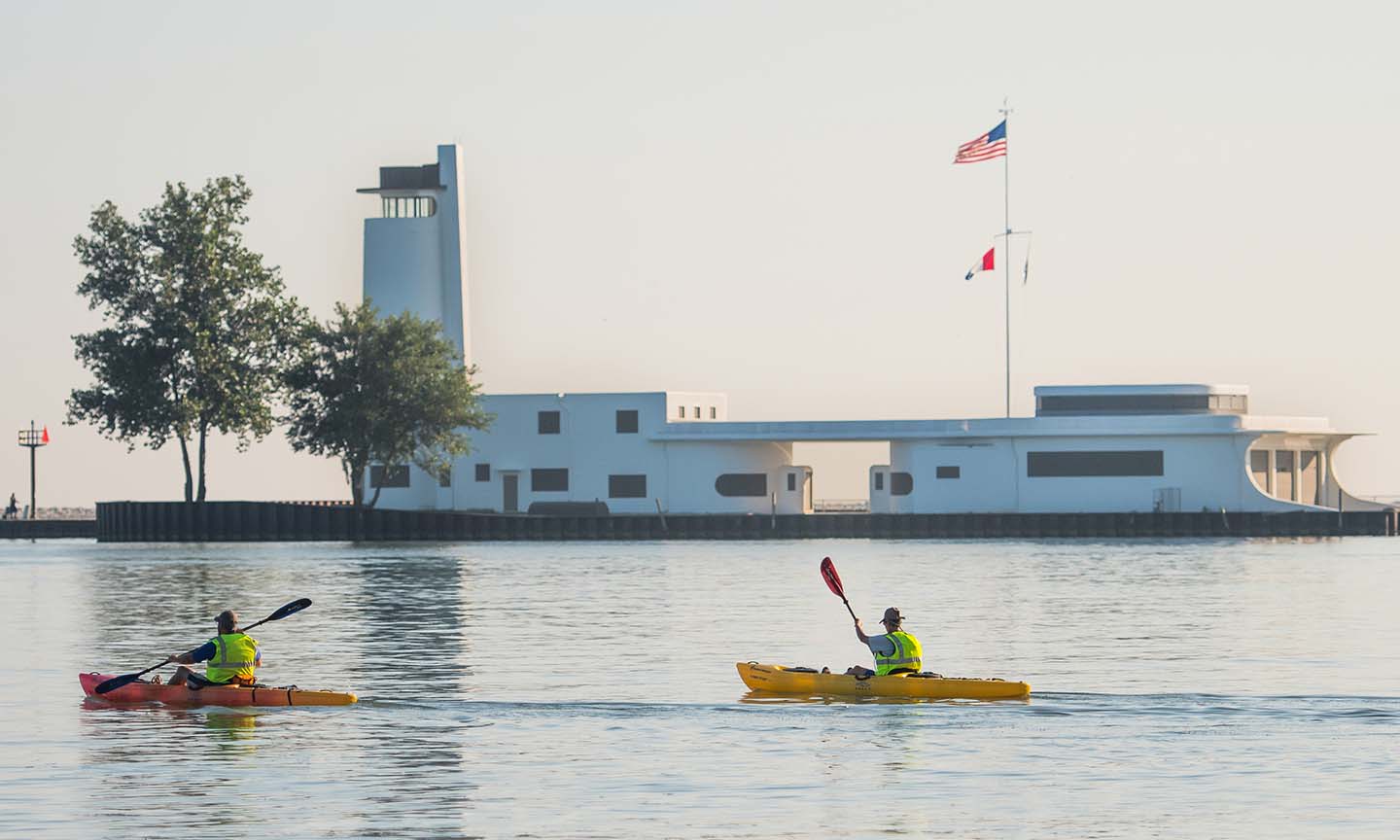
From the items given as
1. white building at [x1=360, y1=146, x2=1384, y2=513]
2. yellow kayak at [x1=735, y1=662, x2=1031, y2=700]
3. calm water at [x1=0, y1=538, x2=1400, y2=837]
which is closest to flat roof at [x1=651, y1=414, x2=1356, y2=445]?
white building at [x1=360, y1=146, x2=1384, y2=513]

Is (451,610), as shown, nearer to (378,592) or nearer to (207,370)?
(378,592)

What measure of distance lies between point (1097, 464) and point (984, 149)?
17.6 meters

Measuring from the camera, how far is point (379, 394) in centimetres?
10738

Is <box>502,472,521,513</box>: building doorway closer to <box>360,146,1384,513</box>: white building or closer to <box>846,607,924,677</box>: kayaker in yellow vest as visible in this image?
<box>360,146,1384,513</box>: white building

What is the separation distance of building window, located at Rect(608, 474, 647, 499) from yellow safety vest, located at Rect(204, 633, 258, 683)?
79.8m

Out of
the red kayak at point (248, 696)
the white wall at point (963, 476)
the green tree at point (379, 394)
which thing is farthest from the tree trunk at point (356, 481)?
the red kayak at point (248, 696)

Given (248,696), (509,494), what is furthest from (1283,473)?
(248,696)

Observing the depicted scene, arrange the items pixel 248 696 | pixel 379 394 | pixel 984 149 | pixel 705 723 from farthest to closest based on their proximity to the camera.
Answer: pixel 379 394 → pixel 984 149 → pixel 248 696 → pixel 705 723

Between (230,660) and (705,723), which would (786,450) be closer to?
(230,660)

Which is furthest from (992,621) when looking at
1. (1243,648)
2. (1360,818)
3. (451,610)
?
(1360,818)

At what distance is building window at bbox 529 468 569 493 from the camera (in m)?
114

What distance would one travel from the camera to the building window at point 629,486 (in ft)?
372

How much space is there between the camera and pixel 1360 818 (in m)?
22.5

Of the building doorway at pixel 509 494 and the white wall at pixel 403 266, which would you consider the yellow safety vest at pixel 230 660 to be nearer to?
the building doorway at pixel 509 494
